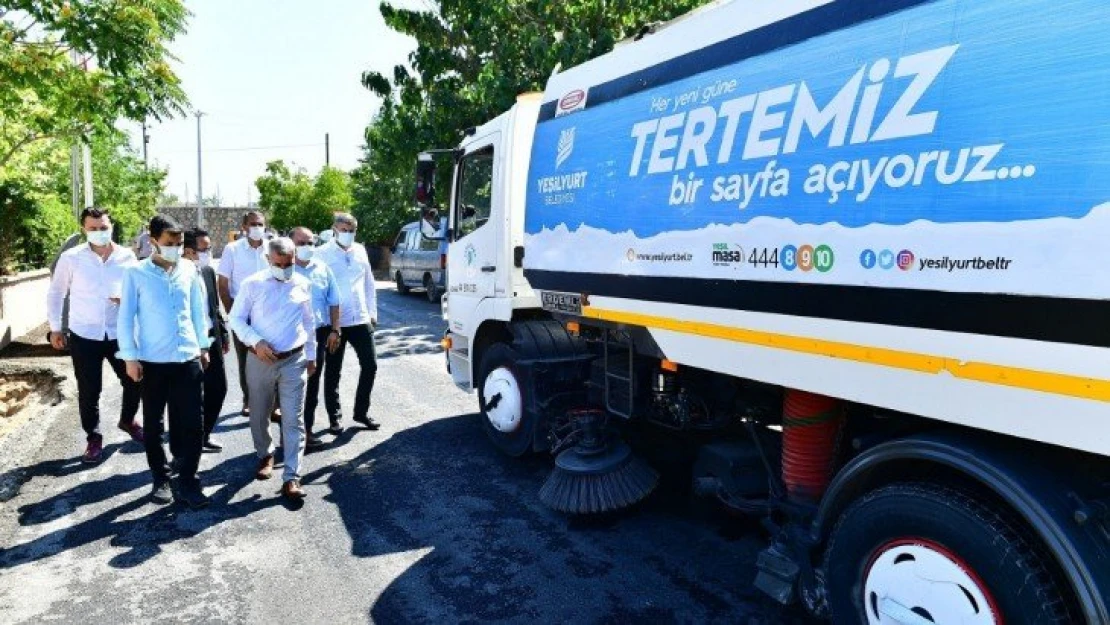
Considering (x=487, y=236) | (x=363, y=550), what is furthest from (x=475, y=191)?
(x=363, y=550)

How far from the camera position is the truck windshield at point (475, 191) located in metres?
6.11

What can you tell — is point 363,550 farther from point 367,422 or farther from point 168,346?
point 367,422

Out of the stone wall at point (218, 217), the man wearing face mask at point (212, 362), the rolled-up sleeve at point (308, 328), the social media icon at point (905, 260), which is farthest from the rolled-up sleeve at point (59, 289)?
the stone wall at point (218, 217)

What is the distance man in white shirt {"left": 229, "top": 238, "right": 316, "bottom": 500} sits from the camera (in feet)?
17.2

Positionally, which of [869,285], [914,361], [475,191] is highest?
[475,191]

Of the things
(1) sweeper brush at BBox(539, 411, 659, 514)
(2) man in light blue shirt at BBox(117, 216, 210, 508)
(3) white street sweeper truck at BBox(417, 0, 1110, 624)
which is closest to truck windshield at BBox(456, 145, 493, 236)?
(3) white street sweeper truck at BBox(417, 0, 1110, 624)

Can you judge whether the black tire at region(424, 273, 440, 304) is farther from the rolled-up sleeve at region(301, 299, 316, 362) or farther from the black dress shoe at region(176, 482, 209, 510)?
the black dress shoe at region(176, 482, 209, 510)

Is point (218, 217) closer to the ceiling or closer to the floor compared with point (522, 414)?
closer to the ceiling

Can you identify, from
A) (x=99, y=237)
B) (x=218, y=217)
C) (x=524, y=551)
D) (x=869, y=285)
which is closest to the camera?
(x=869, y=285)

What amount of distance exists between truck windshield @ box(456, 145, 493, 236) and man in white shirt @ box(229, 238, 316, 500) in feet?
5.03

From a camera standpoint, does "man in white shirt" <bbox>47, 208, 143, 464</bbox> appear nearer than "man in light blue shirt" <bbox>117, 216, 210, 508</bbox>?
No

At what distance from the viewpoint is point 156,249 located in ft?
16.3

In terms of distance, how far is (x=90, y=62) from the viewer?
7477 mm

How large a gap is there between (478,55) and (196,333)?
41.6 feet
